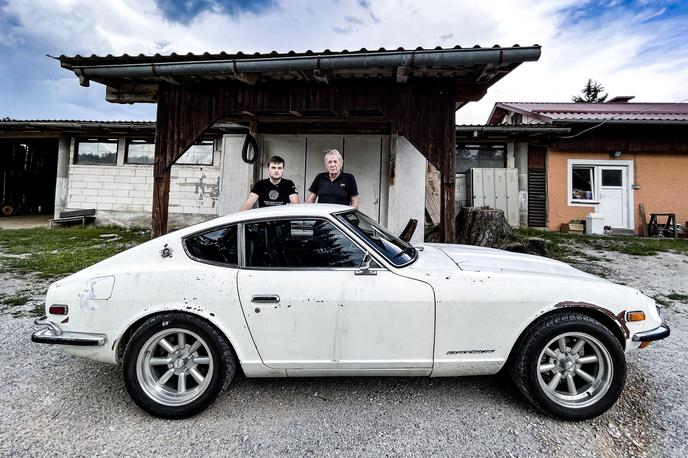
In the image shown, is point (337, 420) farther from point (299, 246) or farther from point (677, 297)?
point (677, 297)

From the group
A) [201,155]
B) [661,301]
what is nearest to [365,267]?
[661,301]

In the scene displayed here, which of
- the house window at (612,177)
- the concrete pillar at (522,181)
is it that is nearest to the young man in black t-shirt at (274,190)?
the concrete pillar at (522,181)

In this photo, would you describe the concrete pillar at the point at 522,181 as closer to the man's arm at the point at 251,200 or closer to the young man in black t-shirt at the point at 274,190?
the young man in black t-shirt at the point at 274,190

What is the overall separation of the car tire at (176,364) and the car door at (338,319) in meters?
0.24

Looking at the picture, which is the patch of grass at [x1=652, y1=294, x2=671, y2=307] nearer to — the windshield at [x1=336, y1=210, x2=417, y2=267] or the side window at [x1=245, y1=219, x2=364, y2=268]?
the windshield at [x1=336, y1=210, x2=417, y2=267]

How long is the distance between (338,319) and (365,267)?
33 cm

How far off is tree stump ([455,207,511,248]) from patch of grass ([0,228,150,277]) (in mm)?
6633

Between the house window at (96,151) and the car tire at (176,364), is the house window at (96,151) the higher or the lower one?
the higher one

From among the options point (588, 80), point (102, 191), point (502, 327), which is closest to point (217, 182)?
point (102, 191)

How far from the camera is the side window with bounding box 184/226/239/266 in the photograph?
2.09 meters

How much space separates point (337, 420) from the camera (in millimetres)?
1964

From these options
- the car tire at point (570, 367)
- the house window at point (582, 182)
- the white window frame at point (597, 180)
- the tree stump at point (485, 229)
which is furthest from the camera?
the house window at point (582, 182)

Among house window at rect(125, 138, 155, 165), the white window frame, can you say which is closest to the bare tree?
the white window frame

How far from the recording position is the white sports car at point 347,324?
1958mm
